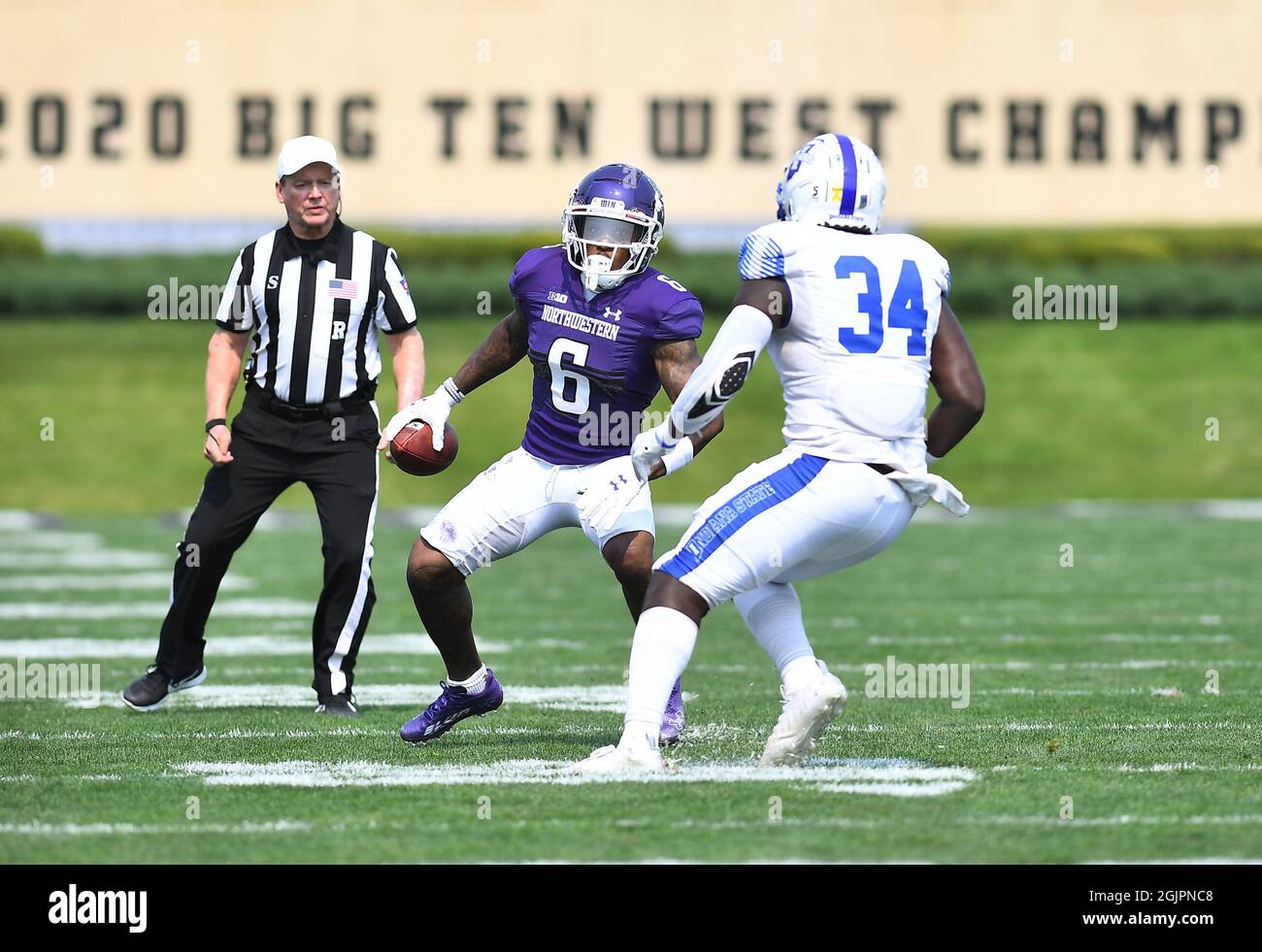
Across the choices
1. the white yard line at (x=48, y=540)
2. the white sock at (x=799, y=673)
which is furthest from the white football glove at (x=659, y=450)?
the white yard line at (x=48, y=540)

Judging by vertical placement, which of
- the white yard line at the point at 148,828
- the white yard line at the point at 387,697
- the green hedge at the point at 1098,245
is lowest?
the white yard line at the point at 387,697

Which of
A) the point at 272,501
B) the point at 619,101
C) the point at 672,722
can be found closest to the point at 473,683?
the point at 672,722

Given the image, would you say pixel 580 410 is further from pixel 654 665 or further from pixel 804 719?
pixel 804 719

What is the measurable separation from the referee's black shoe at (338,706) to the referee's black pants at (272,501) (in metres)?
0.08

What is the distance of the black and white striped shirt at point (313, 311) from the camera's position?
22.3 feet

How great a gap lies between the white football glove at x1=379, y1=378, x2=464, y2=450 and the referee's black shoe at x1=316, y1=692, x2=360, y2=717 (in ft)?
3.24

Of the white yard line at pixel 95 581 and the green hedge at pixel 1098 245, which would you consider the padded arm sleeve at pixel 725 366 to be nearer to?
the white yard line at pixel 95 581

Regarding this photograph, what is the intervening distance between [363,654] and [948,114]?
58.3 feet

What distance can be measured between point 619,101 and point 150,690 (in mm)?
18798

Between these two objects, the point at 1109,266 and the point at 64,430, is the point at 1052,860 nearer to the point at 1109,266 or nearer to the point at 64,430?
the point at 64,430

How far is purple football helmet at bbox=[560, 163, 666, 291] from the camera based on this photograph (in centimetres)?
578

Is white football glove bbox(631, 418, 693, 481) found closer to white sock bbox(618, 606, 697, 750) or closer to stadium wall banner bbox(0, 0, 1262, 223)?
white sock bbox(618, 606, 697, 750)

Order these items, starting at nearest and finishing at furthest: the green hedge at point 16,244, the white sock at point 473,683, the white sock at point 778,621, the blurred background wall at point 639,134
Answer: the white sock at point 778,621 < the white sock at point 473,683 < the blurred background wall at point 639,134 < the green hedge at point 16,244
